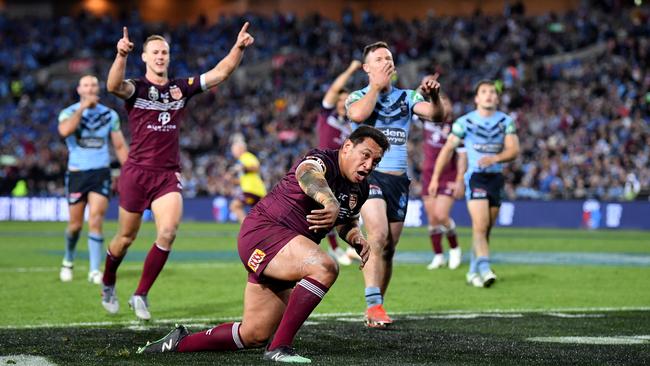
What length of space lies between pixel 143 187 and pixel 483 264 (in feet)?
16.3

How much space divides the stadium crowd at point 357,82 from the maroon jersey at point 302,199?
77.7 ft

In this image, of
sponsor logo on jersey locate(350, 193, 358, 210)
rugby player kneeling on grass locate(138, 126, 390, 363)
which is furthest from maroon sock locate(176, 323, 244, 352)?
sponsor logo on jersey locate(350, 193, 358, 210)

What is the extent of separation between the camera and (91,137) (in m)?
13.8

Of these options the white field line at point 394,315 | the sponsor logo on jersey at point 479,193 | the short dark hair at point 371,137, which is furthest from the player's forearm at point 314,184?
the sponsor logo on jersey at point 479,193

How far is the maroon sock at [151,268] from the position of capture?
9.66 meters

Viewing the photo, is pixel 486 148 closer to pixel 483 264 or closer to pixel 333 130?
pixel 483 264

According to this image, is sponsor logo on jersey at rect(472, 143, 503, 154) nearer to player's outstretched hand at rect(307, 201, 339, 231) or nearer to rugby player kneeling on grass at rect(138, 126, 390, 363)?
rugby player kneeling on grass at rect(138, 126, 390, 363)

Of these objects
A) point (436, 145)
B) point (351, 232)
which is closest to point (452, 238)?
point (436, 145)

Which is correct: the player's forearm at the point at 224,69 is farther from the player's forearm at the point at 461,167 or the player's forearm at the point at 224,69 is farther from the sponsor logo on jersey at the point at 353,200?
the player's forearm at the point at 461,167

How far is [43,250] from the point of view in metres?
20.2

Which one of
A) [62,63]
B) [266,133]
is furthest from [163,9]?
[266,133]

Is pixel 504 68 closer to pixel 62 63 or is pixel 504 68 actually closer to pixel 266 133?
pixel 266 133

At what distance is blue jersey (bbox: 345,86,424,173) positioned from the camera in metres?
9.66

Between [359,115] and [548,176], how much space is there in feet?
74.4
